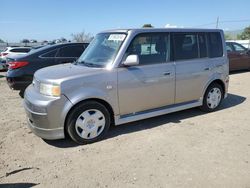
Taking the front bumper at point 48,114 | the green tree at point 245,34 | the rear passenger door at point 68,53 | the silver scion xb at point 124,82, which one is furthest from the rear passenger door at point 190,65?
the green tree at point 245,34

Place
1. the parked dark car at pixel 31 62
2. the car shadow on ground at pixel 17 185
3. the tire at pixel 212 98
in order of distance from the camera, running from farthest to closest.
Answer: the parked dark car at pixel 31 62, the tire at pixel 212 98, the car shadow on ground at pixel 17 185

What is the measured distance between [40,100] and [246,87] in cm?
729

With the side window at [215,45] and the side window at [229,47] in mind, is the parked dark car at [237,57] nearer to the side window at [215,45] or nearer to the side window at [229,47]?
the side window at [229,47]

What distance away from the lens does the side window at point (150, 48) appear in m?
5.04

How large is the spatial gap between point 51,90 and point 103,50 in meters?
1.34

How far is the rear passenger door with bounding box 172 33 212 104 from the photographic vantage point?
559 cm

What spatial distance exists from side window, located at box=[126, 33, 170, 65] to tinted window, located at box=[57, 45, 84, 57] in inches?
148

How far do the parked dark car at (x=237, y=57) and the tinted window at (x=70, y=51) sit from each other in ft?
23.3

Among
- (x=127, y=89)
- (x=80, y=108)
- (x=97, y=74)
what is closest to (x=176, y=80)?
(x=127, y=89)

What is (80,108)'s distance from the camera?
4500mm

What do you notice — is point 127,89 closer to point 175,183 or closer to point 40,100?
point 40,100

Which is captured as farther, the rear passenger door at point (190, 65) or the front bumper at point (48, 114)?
the rear passenger door at point (190, 65)

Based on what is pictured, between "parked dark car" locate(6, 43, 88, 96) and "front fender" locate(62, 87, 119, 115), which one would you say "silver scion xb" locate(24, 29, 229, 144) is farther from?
"parked dark car" locate(6, 43, 88, 96)

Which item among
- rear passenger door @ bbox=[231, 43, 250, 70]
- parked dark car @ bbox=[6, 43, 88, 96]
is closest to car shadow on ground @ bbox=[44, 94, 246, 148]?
parked dark car @ bbox=[6, 43, 88, 96]
